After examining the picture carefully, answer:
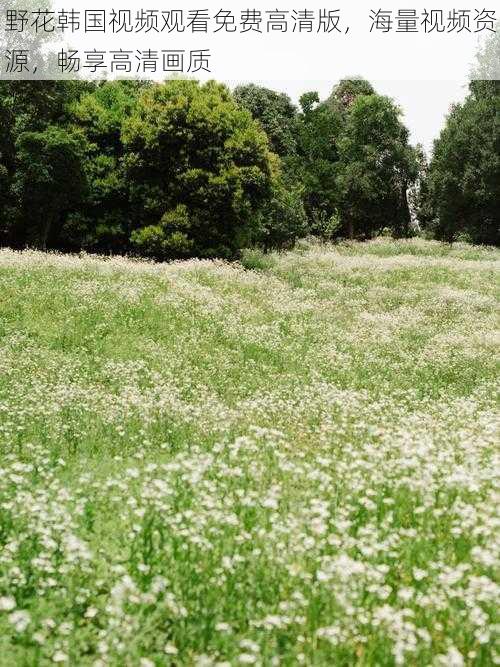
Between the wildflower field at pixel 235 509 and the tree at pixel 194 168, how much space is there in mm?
20144

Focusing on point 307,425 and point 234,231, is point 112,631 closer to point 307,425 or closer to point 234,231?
point 307,425

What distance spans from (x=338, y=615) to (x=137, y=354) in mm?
13000

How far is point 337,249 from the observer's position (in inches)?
2004

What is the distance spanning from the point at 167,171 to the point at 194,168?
2.16 meters

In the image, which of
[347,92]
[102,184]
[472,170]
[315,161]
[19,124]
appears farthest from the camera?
A: [347,92]

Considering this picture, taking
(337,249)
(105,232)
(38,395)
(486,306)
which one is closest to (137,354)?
(38,395)

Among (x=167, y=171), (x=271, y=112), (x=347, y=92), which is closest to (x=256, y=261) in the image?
(x=167, y=171)

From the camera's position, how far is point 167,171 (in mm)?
38625

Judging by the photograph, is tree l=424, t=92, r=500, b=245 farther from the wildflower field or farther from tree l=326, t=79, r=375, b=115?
the wildflower field

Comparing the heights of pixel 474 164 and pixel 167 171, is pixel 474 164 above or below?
above

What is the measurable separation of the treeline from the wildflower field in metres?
20.8

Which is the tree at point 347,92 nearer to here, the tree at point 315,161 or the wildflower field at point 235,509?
the tree at point 315,161

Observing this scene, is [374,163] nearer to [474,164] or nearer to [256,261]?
[474,164]

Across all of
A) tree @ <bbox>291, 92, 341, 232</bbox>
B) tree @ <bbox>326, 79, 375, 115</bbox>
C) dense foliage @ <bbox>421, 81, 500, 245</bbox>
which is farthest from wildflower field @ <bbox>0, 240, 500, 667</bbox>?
tree @ <bbox>326, 79, 375, 115</bbox>
